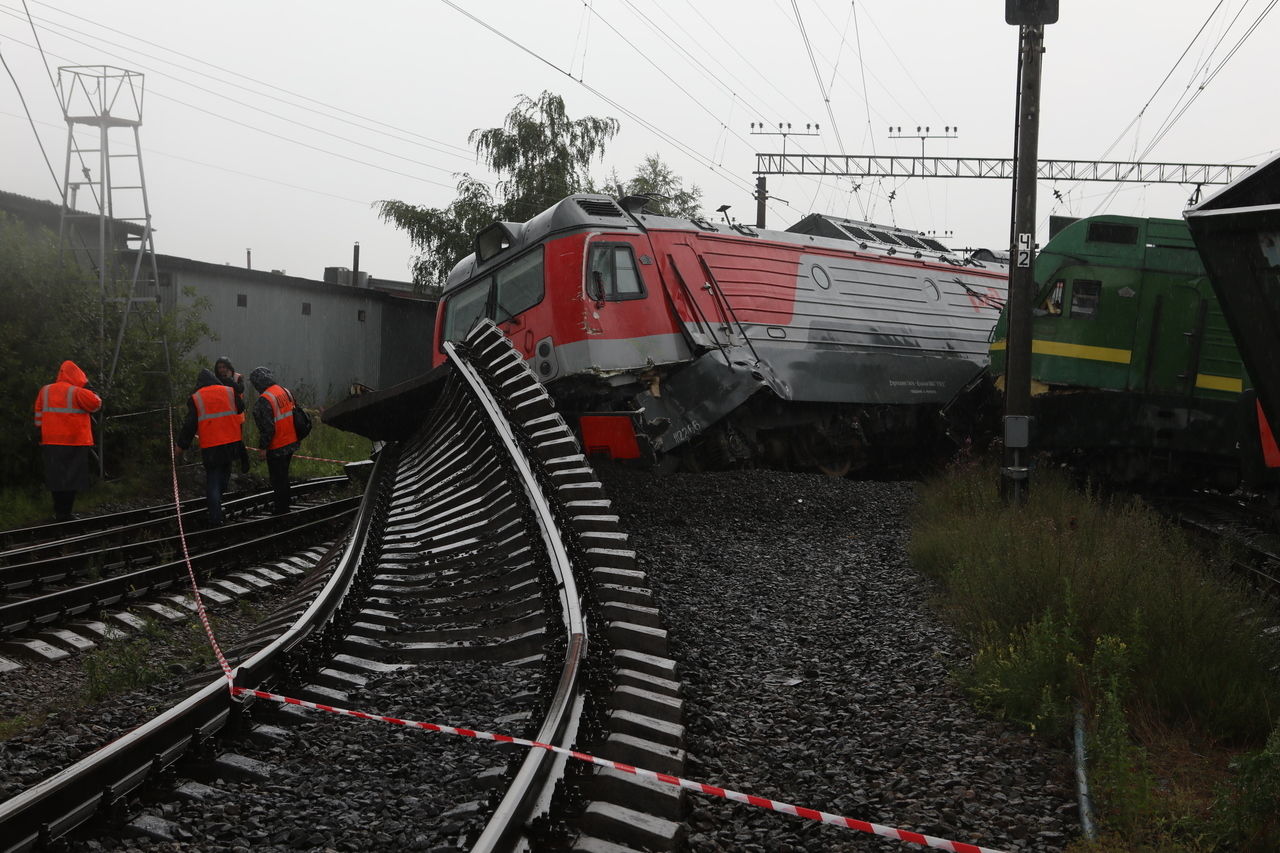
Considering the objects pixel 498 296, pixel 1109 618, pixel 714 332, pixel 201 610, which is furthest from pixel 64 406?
pixel 1109 618

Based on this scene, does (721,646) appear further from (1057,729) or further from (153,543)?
(153,543)

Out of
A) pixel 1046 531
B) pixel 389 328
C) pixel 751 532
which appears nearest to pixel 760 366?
pixel 751 532

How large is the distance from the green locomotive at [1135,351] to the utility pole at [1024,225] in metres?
1.97

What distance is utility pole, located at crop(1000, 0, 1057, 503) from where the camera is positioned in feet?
32.1

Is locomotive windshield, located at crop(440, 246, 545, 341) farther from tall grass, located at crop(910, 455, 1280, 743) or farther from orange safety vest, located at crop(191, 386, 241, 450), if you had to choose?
tall grass, located at crop(910, 455, 1280, 743)

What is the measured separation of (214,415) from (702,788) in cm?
874

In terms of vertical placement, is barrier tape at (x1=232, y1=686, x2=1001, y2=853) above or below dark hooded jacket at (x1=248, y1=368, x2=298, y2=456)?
below

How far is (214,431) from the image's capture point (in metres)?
10.7

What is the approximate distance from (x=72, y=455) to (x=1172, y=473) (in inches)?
457

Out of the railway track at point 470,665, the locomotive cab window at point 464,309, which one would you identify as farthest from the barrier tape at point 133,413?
the railway track at point 470,665

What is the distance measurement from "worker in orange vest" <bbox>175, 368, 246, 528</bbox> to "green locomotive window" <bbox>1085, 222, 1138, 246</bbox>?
935 cm

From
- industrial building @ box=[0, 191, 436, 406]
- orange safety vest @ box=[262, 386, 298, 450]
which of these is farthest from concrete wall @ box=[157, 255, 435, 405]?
orange safety vest @ box=[262, 386, 298, 450]

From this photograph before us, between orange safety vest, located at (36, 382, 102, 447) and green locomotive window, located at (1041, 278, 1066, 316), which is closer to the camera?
orange safety vest, located at (36, 382, 102, 447)

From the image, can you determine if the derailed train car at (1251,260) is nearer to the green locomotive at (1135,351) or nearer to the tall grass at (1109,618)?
the tall grass at (1109,618)
